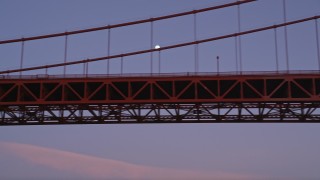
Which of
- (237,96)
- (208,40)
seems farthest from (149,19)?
(237,96)

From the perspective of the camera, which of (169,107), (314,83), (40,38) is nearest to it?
(314,83)

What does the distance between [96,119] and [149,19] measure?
42.3ft

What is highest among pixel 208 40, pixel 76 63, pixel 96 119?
pixel 208 40

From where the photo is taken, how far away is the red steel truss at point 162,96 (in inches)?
1355

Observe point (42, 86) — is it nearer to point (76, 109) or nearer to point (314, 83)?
point (76, 109)

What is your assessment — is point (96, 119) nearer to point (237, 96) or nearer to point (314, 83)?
point (237, 96)

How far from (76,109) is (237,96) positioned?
1313cm

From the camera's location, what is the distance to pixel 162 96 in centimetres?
4166

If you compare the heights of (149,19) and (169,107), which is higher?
(149,19)

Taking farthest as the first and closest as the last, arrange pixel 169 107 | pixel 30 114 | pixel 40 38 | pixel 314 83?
pixel 40 38 < pixel 30 114 < pixel 169 107 < pixel 314 83

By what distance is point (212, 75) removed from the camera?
34375 mm

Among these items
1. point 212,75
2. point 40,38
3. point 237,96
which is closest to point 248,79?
point 212,75

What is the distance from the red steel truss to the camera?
3441 cm

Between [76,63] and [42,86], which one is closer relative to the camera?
[42,86]
